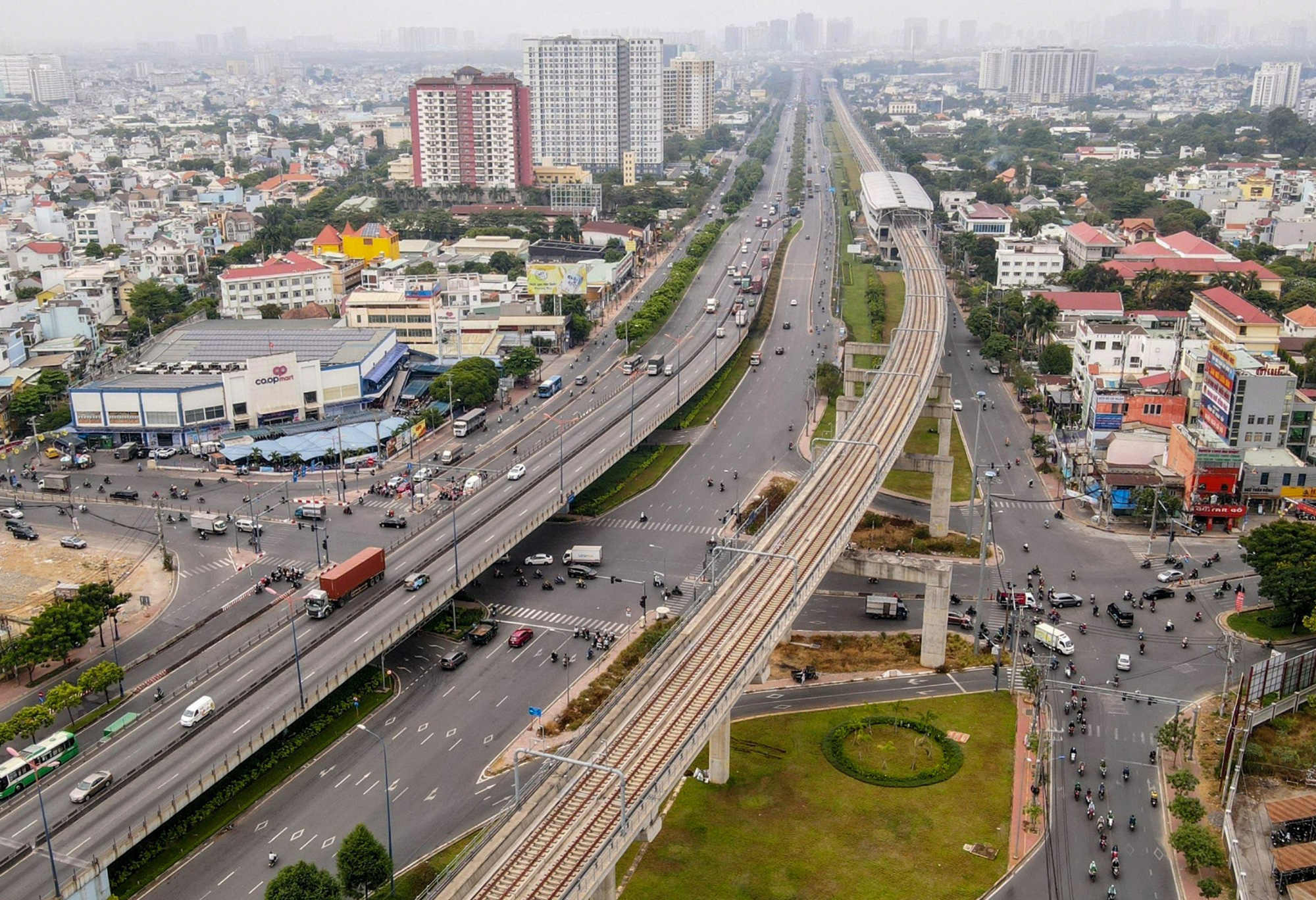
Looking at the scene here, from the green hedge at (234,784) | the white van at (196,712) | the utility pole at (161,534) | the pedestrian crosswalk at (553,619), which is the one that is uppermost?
the white van at (196,712)

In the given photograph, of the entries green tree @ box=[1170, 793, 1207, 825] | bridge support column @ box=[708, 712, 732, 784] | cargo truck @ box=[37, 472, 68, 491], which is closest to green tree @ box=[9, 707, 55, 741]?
bridge support column @ box=[708, 712, 732, 784]

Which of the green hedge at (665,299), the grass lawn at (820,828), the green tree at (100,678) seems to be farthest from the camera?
the green hedge at (665,299)

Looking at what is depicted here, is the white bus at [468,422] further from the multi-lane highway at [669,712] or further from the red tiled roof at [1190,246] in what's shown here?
the red tiled roof at [1190,246]

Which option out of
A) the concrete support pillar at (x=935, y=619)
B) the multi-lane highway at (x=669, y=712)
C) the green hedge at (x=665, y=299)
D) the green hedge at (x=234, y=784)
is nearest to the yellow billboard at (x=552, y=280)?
the green hedge at (x=665, y=299)

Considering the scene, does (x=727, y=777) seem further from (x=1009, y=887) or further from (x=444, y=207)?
(x=444, y=207)

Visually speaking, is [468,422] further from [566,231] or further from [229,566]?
[566,231]

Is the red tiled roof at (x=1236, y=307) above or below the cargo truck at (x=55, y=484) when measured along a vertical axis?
above

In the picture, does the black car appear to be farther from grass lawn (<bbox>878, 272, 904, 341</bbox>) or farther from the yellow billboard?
the yellow billboard

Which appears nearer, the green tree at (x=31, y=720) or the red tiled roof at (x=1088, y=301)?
the green tree at (x=31, y=720)
